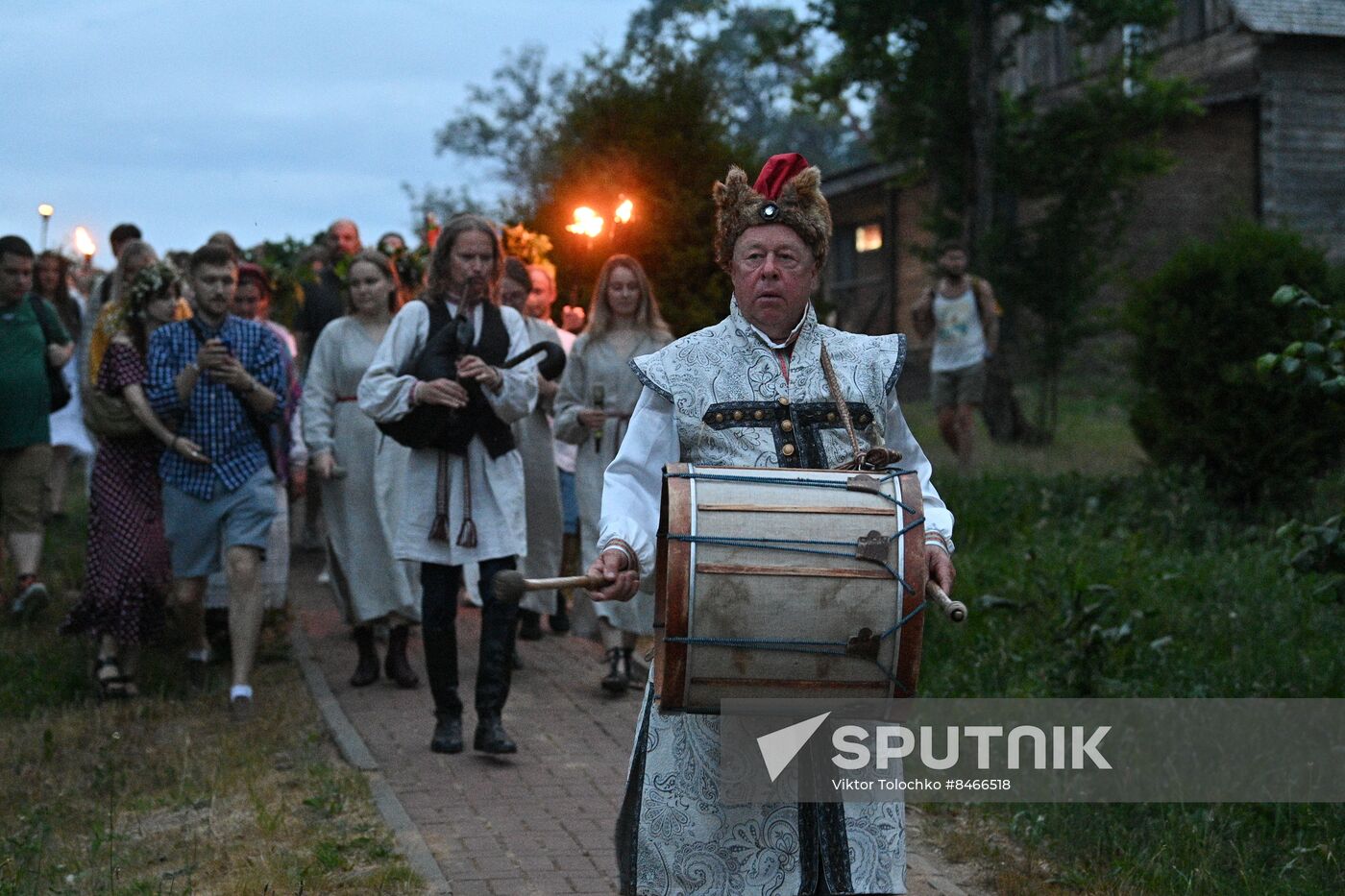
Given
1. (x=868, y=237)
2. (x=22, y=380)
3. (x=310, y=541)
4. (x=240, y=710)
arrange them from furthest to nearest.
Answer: (x=868, y=237)
(x=310, y=541)
(x=22, y=380)
(x=240, y=710)

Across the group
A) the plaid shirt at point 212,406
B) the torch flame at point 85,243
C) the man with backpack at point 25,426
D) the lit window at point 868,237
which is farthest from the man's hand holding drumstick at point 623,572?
the lit window at point 868,237

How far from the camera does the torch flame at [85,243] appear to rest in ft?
47.0

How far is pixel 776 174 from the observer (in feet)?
12.7

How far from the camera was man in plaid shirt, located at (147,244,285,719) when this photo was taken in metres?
7.55

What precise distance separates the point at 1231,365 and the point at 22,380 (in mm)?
7491

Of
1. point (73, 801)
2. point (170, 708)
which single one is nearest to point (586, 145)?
point (170, 708)

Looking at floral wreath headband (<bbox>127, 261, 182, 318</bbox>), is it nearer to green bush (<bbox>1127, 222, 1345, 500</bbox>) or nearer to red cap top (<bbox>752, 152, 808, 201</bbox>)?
red cap top (<bbox>752, 152, 808, 201</bbox>)

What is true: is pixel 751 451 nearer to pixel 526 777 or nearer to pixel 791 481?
pixel 791 481

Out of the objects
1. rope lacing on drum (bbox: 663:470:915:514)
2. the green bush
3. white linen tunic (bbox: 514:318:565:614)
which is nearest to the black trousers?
white linen tunic (bbox: 514:318:565:614)

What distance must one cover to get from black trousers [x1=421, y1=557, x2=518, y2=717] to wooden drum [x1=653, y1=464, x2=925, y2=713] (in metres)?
3.37

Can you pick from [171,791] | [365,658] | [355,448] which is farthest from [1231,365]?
[171,791]

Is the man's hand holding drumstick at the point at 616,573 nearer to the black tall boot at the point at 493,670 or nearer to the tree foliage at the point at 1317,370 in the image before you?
the tree foliage at the point at 1317,370

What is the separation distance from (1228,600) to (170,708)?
5239 mm

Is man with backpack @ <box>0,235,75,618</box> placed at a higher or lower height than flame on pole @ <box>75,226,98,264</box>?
lower
